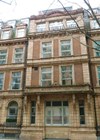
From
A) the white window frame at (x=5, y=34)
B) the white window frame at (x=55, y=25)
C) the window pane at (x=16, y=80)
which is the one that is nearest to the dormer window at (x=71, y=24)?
the white window frame at (x=55, y=25)

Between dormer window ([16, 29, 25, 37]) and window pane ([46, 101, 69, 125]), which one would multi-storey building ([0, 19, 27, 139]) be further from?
window pane ([46, 101, 69, 125])

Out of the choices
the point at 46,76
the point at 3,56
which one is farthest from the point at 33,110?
the point at 3,56

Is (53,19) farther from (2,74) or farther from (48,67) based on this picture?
(2,74)

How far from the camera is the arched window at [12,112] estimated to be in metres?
18.3

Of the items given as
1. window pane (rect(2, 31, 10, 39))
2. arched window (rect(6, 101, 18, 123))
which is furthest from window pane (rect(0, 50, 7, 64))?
arched window (rect(6, 101, 18, 123))

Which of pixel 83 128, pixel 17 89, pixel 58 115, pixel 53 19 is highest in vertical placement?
pixel 53 19

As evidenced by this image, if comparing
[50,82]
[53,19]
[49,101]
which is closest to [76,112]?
[49,101]

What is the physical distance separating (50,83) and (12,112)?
5.27 m

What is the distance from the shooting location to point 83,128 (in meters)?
15.6

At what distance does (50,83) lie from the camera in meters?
18.5

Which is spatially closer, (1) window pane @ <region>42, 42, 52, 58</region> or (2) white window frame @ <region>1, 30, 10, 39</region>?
(1) window pane @ <region>42, 42, 52, 58</region>

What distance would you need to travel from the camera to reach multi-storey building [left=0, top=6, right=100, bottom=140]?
16.2 metres

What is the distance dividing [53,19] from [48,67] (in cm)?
672

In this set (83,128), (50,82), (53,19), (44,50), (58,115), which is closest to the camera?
(83,128)
